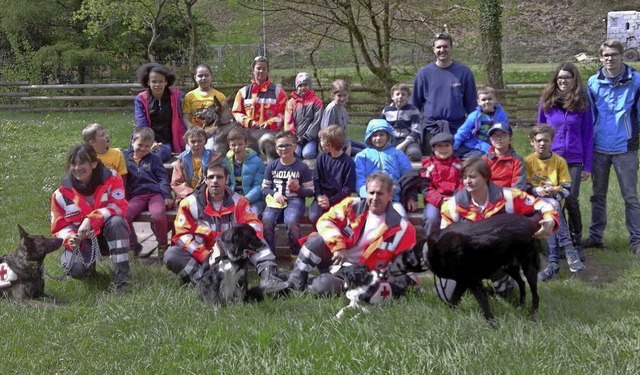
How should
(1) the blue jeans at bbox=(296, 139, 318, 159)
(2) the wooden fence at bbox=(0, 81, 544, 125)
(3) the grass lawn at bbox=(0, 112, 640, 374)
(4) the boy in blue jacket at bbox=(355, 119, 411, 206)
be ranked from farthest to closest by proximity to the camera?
(2) the wooden fence at bbox=(0, 81, 544, 125) < (1) the blue jeans at bbox=(296, 139, 318, 159) < (4) the boy in blue jacket at bbox=(355, 119, 411, 206) < (3) the grass lawn at bbox=(0, 112, 640, 374)

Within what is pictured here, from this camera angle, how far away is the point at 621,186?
6.57 m

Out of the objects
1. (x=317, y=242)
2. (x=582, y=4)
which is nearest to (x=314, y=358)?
(x=317, y=242)

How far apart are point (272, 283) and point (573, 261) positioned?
2550 mm

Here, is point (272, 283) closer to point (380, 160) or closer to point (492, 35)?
point (380, 160)

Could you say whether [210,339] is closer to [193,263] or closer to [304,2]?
[193,263]

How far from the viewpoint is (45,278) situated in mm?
5902

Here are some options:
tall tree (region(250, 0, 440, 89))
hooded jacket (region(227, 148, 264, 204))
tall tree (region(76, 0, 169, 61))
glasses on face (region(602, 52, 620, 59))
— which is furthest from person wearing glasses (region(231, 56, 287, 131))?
tall tree (region(76, 0, 169, 61))

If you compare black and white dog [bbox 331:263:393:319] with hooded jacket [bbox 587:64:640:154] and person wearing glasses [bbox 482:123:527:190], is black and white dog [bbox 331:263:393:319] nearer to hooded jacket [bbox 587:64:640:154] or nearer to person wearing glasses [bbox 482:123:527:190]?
person wearing glasses [bbox 482:123:527:190]

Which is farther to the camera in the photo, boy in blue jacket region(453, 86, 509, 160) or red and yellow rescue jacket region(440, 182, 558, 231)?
boy in blue jacket region(453, 86, 509, 160)

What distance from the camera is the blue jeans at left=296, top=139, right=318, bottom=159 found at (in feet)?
23.7

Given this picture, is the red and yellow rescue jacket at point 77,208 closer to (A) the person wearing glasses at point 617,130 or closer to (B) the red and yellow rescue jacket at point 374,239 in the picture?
(B) the red and yellow rescue jacket at point 374,239

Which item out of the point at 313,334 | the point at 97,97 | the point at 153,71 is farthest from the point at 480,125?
the point at 97,97

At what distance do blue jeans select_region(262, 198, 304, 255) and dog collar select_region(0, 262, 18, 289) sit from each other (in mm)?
1961

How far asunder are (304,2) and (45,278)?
12.6 m
